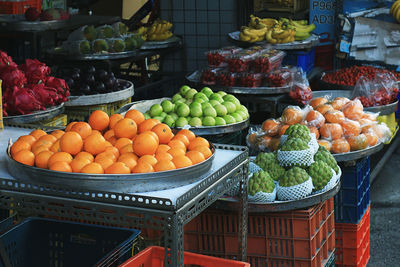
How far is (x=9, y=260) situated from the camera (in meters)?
3.24

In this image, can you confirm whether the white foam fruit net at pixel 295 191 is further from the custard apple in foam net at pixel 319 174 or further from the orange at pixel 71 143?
the orange at pixel 71 143

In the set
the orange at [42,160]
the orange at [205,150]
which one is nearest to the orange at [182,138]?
the orange at [205,150]

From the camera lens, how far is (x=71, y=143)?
10.1ft

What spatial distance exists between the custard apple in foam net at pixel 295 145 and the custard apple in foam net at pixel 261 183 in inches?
11.2

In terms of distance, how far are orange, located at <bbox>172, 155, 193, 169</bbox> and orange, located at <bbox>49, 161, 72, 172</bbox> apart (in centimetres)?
47

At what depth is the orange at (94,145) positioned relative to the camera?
3117 millimetres

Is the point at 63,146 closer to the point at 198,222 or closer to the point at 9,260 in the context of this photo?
the point at 9,260

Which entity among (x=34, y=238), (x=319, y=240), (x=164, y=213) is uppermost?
(x=164, y=213)

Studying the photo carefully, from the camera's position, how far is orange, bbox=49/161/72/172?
9.46ft

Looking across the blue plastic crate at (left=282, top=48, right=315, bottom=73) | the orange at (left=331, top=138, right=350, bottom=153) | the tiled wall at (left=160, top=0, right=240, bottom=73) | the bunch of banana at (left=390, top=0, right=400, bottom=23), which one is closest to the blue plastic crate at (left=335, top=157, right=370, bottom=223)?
the orange at (left=331, top=138, right=350, bottom=153)

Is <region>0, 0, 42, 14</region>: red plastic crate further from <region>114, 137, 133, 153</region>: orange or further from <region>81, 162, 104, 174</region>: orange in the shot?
<region>81, 162, 104, 174</region>: orange

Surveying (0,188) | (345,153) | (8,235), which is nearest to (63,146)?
(0,188)

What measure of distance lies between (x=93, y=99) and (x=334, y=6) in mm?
4259

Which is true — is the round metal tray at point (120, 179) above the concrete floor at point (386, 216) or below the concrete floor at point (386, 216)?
above
